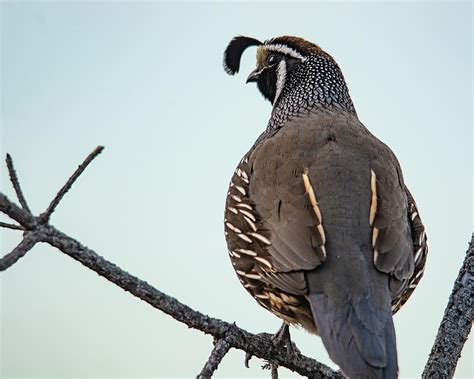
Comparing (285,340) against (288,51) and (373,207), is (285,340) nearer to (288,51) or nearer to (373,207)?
(373,207)

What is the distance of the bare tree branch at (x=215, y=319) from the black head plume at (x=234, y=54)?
3.30 m

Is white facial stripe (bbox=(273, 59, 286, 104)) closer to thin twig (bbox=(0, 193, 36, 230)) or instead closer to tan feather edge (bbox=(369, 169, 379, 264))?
tan feather edge (bbox=(369, 169, 379, 264))

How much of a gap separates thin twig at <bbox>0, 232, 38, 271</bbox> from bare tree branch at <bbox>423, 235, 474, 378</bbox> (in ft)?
7.63

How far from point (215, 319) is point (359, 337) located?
0.67 m

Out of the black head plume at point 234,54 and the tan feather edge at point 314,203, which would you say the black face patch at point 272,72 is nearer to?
the black head plume at point 234,54

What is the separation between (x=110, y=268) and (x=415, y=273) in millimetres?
1905

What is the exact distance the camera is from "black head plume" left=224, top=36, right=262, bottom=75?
272 inches

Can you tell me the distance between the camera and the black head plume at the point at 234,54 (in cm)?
690

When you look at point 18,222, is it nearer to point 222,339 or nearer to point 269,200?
point 222,339

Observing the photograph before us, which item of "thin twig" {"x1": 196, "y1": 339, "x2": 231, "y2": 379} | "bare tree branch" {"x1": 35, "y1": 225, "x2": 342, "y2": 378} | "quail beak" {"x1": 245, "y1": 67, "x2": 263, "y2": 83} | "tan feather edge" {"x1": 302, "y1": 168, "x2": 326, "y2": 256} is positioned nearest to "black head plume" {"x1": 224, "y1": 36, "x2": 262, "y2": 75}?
"quail beak" {"x1": 245, "y1": 67, "x2": 263, "y2": 83}

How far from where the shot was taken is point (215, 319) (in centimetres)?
341

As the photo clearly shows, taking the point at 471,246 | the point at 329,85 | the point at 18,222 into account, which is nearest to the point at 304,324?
the point at 471,246

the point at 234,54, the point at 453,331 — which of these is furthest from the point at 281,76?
the point at 453,331

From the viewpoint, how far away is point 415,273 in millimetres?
4074
